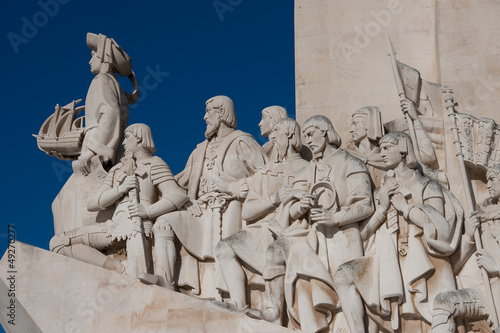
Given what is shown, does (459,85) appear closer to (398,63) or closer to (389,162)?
(398,63)

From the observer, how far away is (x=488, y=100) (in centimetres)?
1502

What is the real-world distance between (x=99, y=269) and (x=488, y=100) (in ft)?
14.7

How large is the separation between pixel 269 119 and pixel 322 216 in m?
1.90

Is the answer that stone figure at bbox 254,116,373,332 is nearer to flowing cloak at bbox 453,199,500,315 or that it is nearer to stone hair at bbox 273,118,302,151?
stone hair at bbox 273,118,302,151

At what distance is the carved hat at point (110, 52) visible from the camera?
16.3m

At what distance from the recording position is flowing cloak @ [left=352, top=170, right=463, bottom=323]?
13312mm

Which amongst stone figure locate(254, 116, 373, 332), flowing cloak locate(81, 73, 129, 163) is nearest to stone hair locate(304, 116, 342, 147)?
stone figure locate(254, 116, 373, 332)

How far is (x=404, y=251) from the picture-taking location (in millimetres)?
13602

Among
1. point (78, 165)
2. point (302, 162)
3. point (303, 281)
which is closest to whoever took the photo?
point (303, 281)

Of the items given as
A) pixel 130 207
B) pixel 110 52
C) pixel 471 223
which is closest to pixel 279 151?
pixel 130 207

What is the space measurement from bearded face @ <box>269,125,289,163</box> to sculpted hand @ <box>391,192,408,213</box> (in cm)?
140

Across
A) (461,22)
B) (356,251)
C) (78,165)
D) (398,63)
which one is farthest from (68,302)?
(461,22)

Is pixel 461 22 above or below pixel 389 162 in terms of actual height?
above

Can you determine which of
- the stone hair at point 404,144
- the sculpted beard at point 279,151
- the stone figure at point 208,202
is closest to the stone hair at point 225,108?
the stone figure at point 208,202
